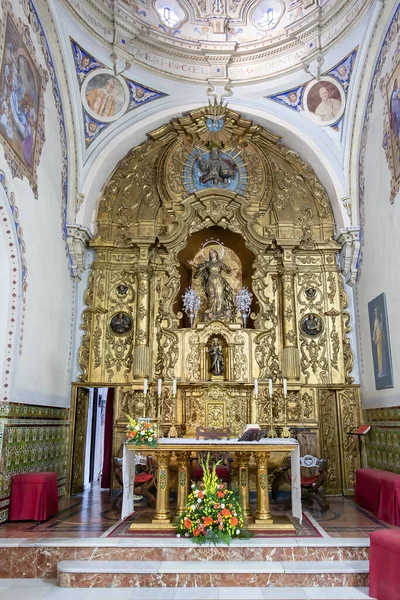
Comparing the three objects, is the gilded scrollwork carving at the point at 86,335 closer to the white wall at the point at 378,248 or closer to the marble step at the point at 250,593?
the marble step at the point at 250,593

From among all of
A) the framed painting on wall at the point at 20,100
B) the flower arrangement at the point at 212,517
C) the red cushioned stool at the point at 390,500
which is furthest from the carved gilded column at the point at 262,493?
the framed painting on wall at the point at 20,100

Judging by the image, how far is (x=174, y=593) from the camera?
5492 mm

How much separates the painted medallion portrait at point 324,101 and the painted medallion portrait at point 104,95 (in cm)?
436

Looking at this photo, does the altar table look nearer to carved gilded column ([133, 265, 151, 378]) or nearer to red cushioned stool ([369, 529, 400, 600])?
red cushioned stool ([369, 529, 400, 600])

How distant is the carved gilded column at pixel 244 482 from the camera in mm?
7395

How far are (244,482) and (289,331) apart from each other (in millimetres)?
4661

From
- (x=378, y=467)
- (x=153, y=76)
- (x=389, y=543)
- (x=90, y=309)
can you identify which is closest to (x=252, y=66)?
(x=153, y=76)

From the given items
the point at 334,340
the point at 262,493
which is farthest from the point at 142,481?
the point at 334,340

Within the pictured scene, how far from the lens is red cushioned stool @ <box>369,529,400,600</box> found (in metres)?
5.05

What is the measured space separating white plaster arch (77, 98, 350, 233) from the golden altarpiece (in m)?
0.25

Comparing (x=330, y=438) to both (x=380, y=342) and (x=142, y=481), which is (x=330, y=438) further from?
(x=142, y=481)

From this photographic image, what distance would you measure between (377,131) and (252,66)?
3.66m

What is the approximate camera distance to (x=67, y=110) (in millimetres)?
10828

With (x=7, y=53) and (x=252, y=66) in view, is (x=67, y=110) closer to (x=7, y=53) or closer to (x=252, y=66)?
(x=7, y=53)
